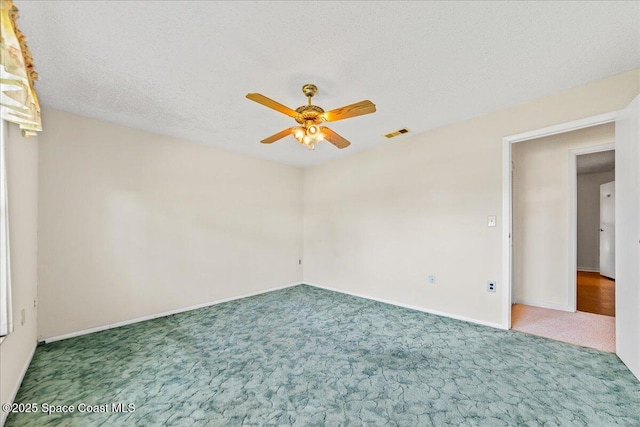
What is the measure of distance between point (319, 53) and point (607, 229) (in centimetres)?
718

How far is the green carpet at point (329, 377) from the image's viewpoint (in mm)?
1586

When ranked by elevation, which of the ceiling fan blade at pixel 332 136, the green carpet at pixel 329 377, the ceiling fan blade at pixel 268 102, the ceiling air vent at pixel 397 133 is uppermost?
the ceiling air vent at pixel 397 133

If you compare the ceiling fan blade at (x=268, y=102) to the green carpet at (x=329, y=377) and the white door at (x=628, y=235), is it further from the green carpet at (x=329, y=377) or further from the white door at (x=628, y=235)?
the white door at (x=628, y=235)

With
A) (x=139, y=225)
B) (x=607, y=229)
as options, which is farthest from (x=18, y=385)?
(x=607, y=229)

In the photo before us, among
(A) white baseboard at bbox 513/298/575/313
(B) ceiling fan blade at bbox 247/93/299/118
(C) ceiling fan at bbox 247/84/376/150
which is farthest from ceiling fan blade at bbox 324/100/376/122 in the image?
(A) white baseboard at bbox 513/298/575/313

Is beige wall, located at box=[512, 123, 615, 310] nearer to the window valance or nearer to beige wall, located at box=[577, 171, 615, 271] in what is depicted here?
beige wall, located at box=[577, 171, 615, 271]

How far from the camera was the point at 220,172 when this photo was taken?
407 centimetres

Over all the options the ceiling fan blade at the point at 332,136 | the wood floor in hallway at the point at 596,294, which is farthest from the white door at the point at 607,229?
the ceiling fan blade at the point at 332,136

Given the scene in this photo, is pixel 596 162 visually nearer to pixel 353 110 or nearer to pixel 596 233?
pixel 596 233

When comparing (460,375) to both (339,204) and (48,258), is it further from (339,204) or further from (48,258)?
(48,258)

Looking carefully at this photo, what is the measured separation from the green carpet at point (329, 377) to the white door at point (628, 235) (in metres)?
0.24

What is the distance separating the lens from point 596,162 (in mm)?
5281

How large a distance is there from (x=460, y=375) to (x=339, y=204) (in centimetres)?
312

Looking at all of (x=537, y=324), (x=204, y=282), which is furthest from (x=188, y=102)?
(x=537, y=324)
